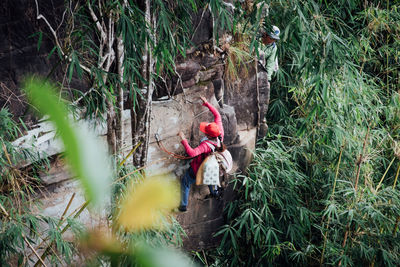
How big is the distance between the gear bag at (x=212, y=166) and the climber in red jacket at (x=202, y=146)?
6 centimetres

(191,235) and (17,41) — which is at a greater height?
(17,41)

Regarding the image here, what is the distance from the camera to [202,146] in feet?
13.6

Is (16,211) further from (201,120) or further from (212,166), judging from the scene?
(201,120)

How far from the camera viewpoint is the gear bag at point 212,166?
4141 mm

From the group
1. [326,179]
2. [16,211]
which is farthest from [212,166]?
[16,211]

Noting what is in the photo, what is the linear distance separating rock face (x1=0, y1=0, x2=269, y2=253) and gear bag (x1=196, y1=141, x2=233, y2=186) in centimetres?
33

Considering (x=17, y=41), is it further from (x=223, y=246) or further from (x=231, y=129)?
(x=223, y=246)

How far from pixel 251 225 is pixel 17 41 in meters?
2.84

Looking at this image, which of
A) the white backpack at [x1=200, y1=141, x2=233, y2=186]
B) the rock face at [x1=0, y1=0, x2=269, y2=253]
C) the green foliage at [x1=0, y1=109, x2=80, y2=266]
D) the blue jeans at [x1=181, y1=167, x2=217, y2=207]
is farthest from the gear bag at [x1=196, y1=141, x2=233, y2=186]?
the green foliage at [x1=0, y1=109, x2=80, y2=266]

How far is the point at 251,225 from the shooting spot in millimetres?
4422

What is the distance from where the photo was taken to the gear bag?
163 inches

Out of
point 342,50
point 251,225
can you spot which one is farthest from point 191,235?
point 342,50

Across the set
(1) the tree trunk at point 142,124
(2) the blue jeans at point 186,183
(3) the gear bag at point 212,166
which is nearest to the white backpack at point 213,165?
(3) the gear bag at point 212,166

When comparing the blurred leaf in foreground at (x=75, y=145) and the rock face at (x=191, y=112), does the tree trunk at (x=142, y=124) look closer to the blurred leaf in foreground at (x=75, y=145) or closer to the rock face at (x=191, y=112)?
the rock face at (x=191, y=112)
